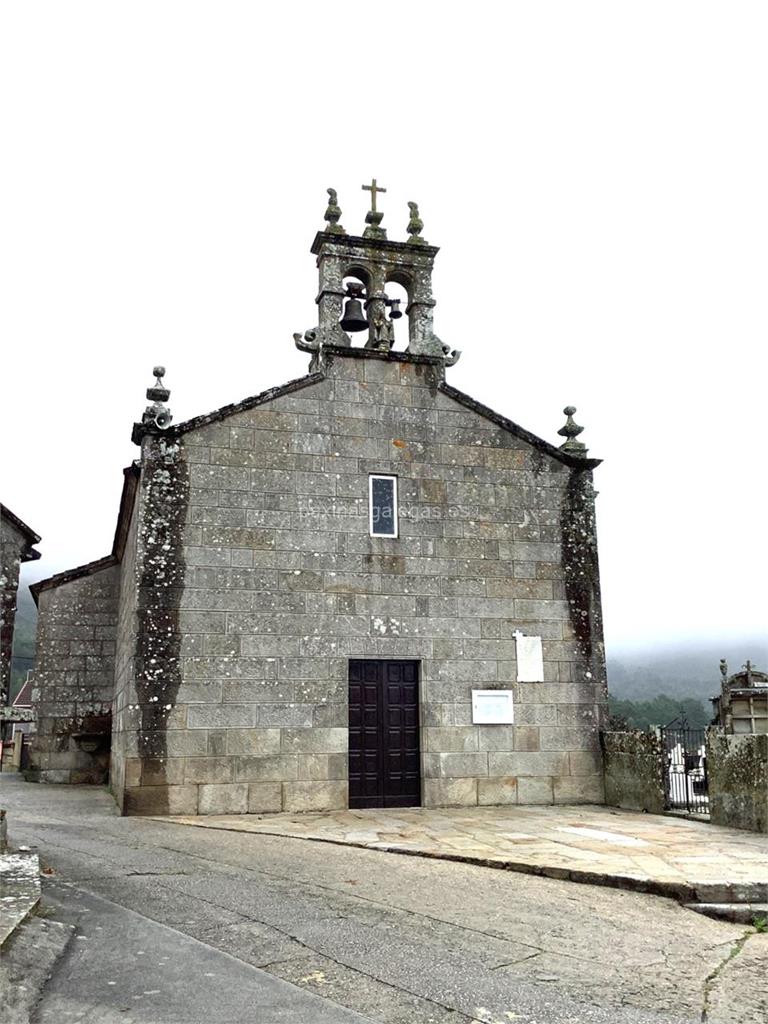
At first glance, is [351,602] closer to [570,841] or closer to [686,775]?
[570,841]

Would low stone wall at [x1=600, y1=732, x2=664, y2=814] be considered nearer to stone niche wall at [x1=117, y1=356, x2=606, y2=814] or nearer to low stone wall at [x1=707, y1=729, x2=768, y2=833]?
stone niche wall at [x1=117, y1=356, x2=606, y2=814]

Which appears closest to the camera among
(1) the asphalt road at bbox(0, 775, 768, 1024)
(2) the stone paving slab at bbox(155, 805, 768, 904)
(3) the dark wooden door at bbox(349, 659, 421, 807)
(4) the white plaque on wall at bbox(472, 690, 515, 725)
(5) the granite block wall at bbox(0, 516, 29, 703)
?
(1) the asphalt road at bbox(0, 775, 768, 1024)

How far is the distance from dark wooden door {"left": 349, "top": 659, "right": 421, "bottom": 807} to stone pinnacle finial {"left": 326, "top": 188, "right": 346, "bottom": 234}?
7079 millimetres

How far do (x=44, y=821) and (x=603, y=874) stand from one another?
7286 mm

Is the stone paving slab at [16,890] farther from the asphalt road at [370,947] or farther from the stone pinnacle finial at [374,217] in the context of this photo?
the stone pinnacle finial at [374,217]

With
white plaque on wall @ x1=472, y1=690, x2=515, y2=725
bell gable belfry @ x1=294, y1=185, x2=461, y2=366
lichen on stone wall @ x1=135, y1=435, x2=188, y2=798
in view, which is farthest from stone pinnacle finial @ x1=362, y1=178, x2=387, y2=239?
white plaque on wall @ x1=472, y1=690, x2=515, y2=725

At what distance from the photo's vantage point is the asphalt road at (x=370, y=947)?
14.8ft

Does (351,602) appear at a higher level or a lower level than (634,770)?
higher

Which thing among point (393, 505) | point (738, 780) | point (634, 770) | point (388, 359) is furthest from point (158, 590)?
point (738, 780)

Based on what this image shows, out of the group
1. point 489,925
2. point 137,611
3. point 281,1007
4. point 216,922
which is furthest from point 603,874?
point 137,611

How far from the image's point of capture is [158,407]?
13.1 metres

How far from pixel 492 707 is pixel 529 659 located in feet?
3.18

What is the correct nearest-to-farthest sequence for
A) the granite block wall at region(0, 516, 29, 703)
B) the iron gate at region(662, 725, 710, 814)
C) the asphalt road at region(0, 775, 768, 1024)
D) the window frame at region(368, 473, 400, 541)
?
1. the asphalt road at region(0, 775, 768, 1024)
2. the granite block wall at region(0, 516, 29, 703)
3. the iron gate at region(662, 725, 710, 814)
4. the window frame at region(368, 473, 400, 541)

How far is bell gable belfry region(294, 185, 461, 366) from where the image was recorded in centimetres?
1453
